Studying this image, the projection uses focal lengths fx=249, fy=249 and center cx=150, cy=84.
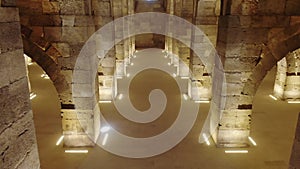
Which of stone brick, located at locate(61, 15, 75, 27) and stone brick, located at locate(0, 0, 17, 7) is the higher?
stone brick, located at locate(0, 0, 17, 7)

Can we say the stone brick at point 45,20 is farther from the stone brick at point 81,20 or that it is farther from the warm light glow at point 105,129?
the warm light glow at point 105,129

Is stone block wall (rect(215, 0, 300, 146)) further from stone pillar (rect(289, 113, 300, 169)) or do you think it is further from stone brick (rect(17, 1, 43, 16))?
stone brick (rect(17, 1, 43, 16))

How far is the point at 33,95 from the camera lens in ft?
34.4

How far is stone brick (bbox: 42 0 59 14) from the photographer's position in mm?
5531

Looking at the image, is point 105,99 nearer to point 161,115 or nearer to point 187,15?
point 161,115

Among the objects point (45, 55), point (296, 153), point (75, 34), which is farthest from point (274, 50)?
point (45, 55)

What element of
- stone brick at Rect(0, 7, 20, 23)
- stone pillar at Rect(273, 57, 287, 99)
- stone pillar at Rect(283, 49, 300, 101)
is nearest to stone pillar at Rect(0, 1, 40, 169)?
stone brick at Rect(0, 7, 20, 23)

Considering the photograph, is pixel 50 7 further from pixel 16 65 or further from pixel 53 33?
pixel 16 65

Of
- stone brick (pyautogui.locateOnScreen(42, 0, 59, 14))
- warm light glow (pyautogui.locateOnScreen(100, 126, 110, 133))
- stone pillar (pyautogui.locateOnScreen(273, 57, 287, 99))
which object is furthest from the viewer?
stone pillar (pyautogui.locateOnScreen(273, 57, 287, 99))

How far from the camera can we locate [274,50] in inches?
226

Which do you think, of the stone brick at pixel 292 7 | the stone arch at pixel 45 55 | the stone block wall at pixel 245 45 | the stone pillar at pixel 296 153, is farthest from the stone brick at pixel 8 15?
the stone brick at pixel 292 7

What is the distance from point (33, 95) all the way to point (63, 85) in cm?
533

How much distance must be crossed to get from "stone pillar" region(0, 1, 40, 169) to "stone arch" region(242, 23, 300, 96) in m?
4.93

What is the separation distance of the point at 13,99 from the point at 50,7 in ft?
11.4
